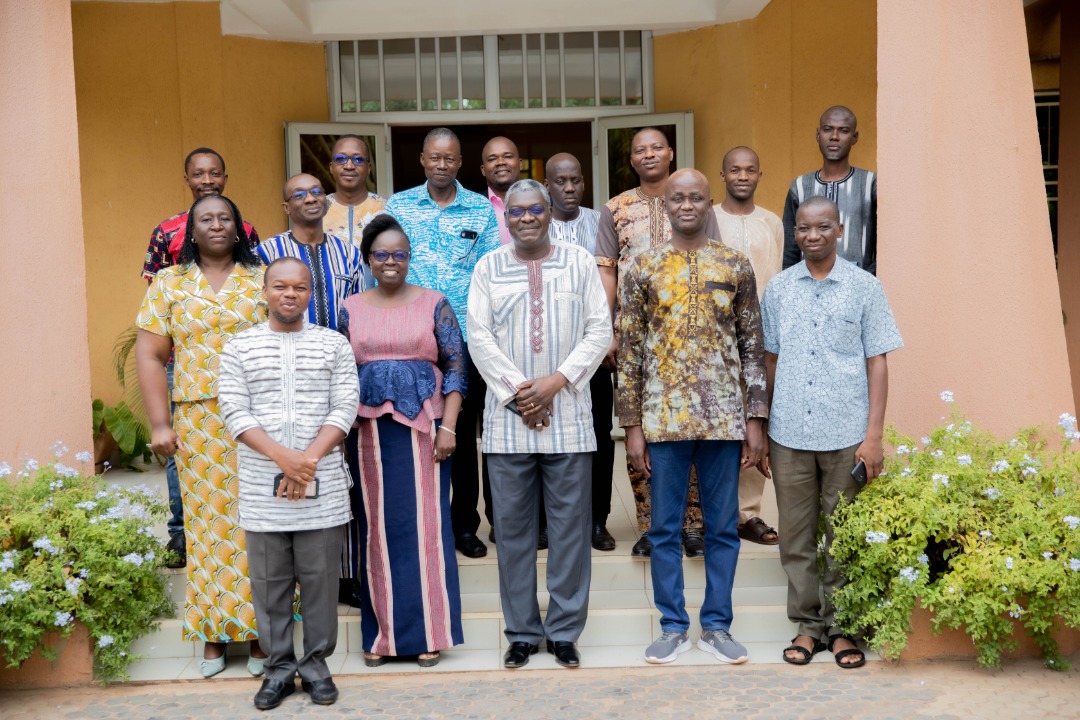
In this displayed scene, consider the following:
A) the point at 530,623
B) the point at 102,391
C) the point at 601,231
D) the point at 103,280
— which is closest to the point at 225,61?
the point at 103,280

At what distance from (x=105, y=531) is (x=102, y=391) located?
3658 mm

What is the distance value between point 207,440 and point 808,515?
8.19 ft

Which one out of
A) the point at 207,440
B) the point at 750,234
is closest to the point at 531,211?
the point at 750,234

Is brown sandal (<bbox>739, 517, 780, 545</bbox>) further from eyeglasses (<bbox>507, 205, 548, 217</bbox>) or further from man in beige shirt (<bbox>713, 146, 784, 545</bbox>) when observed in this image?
eyeglasses (<bbox>507, 205, 548, 217</bbox>)

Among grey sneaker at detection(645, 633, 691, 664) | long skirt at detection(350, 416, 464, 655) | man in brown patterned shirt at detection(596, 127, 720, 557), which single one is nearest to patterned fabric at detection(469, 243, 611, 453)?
long skirt at detection(350, 416, 464, 655)

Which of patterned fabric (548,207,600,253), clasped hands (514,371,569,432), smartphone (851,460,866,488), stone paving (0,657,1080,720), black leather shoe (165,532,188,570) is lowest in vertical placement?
stone paving (0,657,1080,720)

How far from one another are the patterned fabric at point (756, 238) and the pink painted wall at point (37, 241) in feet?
9.80

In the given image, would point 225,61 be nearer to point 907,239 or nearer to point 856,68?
point 856,68

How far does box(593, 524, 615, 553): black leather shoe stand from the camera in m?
5.17

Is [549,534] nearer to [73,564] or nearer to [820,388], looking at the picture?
[820,388]

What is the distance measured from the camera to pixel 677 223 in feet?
14.2

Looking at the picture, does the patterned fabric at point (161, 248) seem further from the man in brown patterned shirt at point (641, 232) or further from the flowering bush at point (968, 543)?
the flowering bush at point (968, 543)

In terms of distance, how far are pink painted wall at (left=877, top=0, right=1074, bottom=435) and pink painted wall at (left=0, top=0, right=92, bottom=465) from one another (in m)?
3.70

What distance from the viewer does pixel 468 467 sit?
16.7 ft
